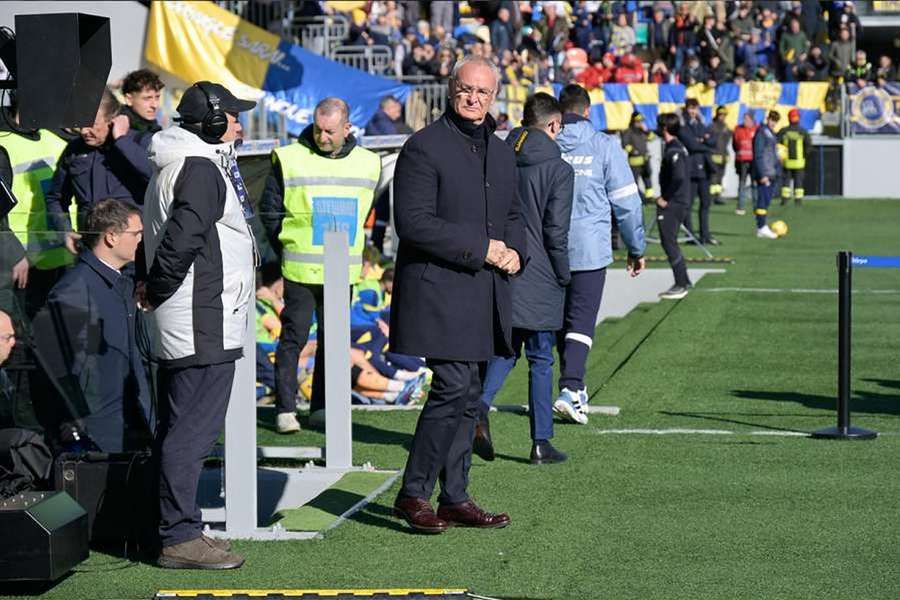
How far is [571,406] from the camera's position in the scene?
9977mm

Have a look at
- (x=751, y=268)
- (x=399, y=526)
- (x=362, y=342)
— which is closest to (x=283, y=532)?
(x=399, y=526)

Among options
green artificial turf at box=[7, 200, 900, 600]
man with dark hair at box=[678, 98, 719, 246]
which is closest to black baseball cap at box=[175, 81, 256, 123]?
green artificial turf at box=[7, 200, 900, 600]

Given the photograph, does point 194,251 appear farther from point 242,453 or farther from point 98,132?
point 98,132

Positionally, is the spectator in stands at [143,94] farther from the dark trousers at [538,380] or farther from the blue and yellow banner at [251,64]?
the blue and yellow banner at [251,64]

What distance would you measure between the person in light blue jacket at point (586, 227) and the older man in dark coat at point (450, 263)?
9.74ft

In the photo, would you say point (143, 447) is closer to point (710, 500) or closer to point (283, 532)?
point (283, 532)

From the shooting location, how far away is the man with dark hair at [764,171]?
26875 millimetres

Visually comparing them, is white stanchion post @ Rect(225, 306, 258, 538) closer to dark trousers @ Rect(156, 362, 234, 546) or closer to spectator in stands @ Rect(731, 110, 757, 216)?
dark trousers @ Rect(156, 362, 234, 546)

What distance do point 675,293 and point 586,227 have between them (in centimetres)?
796

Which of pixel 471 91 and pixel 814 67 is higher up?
pixel 814 67

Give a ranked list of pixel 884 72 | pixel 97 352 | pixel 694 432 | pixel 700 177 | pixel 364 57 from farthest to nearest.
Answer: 1. pixel 884 72
2. pixel 364 57
3. pixel 700 177
4. pixel 694 432
5. pixel 97 352

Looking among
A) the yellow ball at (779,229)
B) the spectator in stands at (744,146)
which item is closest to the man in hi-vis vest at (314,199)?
the yellow ball at (779,229)

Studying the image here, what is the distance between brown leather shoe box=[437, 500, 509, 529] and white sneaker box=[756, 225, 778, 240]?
64.9 ft

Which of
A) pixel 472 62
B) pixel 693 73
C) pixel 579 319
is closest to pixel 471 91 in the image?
pixel 472 62
